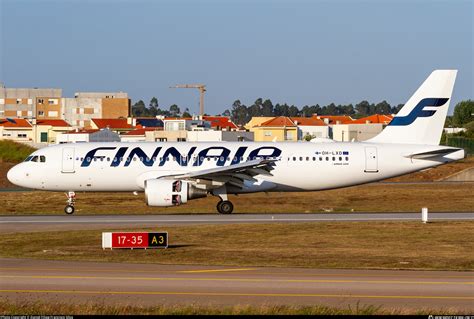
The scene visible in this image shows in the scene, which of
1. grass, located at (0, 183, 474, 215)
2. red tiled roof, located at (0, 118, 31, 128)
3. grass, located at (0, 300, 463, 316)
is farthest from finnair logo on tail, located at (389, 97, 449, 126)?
red tiled roof, located at (0, 118, 31, 128)

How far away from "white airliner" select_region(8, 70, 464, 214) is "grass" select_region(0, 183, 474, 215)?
12.9 ft

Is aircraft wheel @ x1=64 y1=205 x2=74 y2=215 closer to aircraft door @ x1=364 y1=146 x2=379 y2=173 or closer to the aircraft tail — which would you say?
aircraft door @ x1=364 y1=146 x2=379 y2=173

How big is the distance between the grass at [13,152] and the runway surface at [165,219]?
178ft

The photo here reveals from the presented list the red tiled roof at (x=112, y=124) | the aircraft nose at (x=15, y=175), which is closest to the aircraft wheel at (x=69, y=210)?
the aircraft nose at (x=15, y=175)

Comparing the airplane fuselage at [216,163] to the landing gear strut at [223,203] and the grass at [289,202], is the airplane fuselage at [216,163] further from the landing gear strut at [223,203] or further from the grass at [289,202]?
the grass at [289,202]

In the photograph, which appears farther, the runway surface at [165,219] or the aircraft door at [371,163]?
the aircraft door at [371,163]

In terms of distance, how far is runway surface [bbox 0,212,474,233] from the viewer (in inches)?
1665

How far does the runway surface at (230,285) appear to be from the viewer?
72.1ft

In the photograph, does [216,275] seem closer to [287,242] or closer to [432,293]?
[432,293]

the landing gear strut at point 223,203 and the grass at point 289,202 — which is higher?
the landing gear strut at point 223,203

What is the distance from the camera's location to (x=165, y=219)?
151 feet

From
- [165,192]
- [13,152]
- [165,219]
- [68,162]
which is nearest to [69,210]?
[68,162]

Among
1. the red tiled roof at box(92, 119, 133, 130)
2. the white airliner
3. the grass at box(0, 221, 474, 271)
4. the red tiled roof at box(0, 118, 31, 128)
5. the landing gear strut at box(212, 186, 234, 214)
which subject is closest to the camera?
the grass at box(0, 221, 474, 271)

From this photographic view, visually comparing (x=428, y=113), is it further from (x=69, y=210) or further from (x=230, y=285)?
(x=230, y=285)
